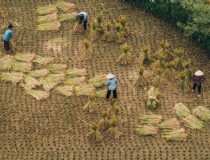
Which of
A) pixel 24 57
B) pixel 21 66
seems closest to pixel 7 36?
pixel 24 57

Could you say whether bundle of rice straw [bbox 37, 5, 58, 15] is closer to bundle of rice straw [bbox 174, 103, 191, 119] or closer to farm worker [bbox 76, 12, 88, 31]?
farm worker [bbox 76, 12, 88, 31]

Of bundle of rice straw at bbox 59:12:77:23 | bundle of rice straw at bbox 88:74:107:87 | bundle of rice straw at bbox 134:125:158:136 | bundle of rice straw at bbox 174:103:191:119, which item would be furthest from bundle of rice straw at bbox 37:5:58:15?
bundle of rice straw at bbox 134:125:158:136

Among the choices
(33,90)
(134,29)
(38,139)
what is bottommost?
(38,139)

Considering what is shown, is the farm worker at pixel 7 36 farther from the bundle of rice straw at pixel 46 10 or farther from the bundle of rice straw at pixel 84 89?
the bundle of rice straw at pixel 84 89

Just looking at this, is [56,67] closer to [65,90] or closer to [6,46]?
[65,90]

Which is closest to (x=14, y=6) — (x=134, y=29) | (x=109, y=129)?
(x=134, y=29)

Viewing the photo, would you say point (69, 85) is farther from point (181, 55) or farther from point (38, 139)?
point (181, 55)
